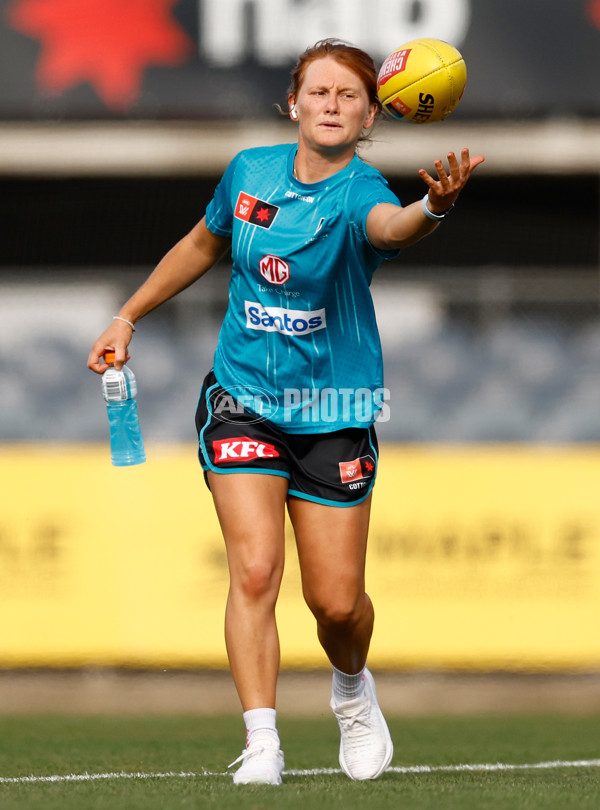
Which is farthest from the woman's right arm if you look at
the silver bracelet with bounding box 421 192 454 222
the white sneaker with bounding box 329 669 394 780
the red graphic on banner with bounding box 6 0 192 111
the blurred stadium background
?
the red graphic on banner with bounding box 6 0 192 111

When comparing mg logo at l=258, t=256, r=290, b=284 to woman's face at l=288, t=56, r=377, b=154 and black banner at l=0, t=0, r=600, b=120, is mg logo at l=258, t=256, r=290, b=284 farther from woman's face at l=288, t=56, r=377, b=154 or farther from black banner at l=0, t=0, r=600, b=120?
black banner at l=0, t=0, r=600, b=120

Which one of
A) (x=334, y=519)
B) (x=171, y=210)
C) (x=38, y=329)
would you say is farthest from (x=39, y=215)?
(x=334, y=519)

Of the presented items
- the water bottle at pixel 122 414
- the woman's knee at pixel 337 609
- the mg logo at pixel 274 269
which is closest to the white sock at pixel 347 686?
the woman's knee at pixel 337 609

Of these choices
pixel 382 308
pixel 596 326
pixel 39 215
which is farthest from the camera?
pixel 39 215

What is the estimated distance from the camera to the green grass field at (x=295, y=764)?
3.70 m

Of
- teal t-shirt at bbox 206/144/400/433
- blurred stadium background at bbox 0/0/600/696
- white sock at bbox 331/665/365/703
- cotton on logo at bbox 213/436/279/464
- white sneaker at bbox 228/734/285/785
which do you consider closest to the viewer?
white sneaker at bbox 228/734/285/785

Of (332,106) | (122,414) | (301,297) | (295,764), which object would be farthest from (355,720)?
(332,106)

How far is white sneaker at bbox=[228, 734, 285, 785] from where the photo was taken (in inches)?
158

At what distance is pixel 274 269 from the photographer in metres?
4.23

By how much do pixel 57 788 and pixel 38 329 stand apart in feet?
23.3

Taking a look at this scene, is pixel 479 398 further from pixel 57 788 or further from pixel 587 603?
pixel 57 788

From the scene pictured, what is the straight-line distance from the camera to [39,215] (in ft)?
48.3

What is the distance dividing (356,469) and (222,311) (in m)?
6.57

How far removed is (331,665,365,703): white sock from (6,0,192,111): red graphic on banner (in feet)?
33.2
